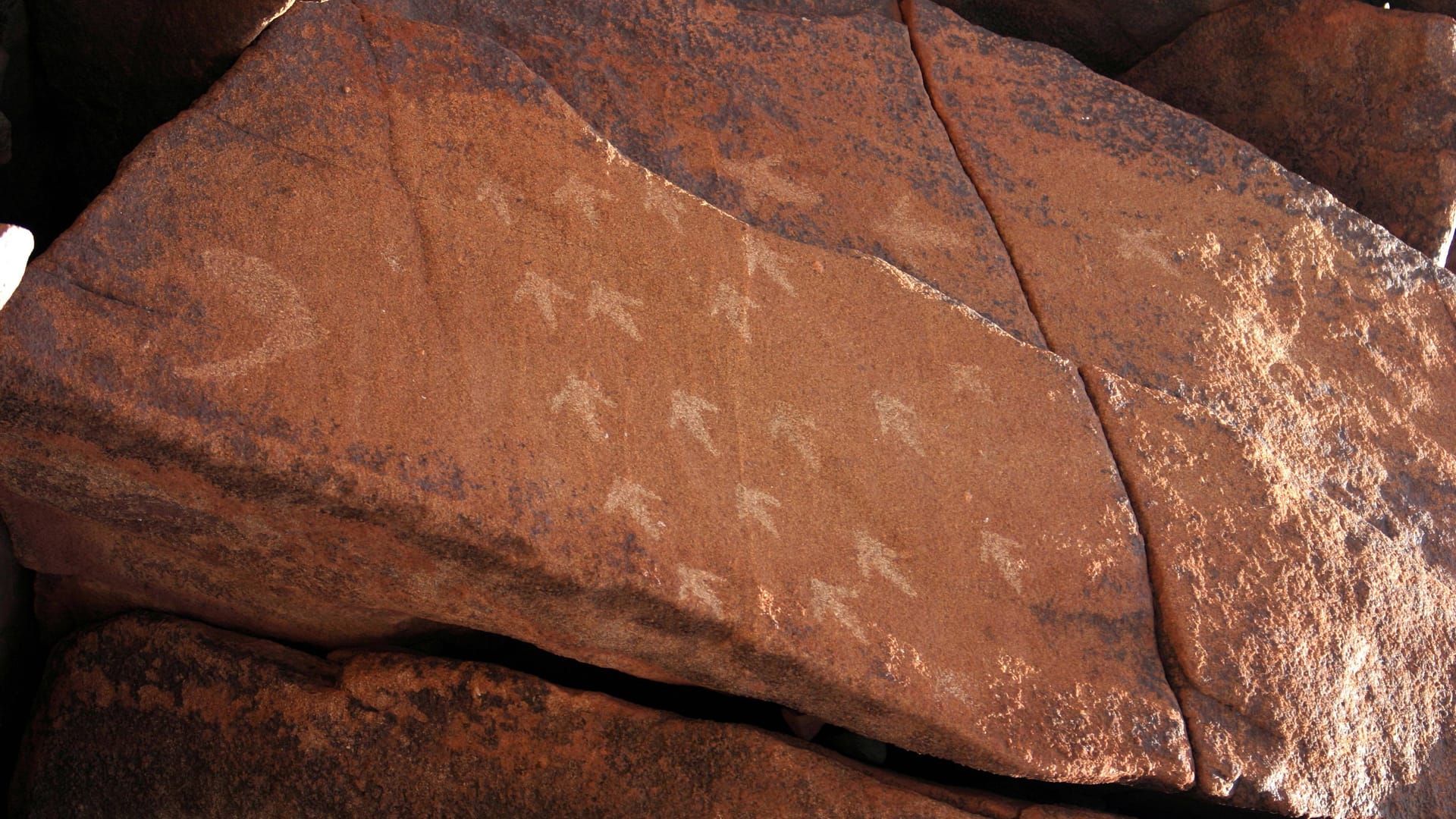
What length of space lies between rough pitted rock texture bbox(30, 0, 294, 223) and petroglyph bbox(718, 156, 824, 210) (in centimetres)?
66

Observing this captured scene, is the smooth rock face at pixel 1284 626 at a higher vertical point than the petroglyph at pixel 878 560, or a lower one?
lower

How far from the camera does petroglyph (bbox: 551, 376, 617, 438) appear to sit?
148cm

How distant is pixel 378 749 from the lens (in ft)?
5.31

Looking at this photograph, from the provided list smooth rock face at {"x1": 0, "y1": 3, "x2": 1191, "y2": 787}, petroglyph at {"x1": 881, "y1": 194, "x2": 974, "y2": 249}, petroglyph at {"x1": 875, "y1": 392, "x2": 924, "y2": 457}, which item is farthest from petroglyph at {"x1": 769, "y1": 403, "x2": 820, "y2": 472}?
petroglyph at {"x1": 881, "y1": 194, "x2": 974, "y2": 249}

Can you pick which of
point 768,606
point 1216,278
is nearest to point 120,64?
point 768,606

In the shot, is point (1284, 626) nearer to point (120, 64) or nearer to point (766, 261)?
point (766, 261)

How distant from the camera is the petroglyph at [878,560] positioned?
1.56 metres

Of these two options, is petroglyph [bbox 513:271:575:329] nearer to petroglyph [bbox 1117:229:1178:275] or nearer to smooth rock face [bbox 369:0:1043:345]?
smooth rock face [bbox 369:0:1043:345]

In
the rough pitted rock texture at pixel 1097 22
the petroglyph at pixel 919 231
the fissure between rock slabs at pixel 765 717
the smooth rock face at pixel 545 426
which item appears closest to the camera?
the smooth rock face at pixel 545 426

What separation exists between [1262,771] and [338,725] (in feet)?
3.99

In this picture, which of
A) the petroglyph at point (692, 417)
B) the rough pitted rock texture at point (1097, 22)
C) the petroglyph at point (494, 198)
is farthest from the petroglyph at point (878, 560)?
the rough pitted rock texture at point (1097, 22)

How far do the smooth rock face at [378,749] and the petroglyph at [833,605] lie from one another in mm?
229

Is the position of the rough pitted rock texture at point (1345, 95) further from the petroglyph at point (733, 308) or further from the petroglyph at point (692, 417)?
the petroglyph at point (692, 417)

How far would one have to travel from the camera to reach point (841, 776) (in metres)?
1.63
